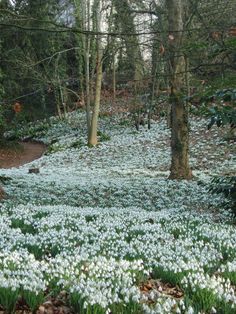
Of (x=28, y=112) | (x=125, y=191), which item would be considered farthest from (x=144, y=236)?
(x=28, y=112)

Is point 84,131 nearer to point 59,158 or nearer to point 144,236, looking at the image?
point 59,158

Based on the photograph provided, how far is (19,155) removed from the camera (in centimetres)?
3219

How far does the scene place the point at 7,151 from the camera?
32594 mm

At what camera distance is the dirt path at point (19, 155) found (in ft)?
Answer: 96.8

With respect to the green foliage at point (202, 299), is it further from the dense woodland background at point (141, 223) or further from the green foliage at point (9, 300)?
A: the green foliage at point (9, 300)

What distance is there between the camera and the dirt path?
96.8ft

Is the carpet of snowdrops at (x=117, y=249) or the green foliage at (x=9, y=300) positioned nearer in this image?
the green foliage at (x=9, y=300)

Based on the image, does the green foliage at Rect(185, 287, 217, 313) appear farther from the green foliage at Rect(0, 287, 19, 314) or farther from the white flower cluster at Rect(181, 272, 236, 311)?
the green foliage at Rect(0, 287, 19, 314)

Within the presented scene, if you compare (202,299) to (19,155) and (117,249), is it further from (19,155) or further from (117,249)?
(19,155)

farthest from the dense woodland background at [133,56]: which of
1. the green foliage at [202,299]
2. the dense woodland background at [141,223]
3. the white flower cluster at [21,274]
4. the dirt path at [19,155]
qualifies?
the green foliage at [202,299]

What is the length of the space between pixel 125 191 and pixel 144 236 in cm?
746

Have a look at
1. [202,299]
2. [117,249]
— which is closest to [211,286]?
[202,299]

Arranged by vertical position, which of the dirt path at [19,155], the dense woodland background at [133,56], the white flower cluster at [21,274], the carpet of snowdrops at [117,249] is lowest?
the dirt path at [19,155]

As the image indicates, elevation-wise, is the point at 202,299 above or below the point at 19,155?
above
